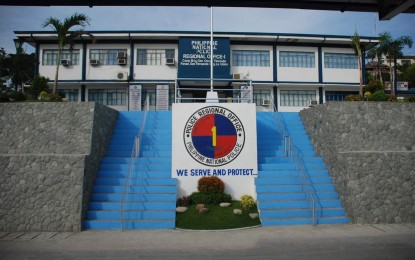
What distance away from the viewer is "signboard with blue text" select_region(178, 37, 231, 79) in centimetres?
2230

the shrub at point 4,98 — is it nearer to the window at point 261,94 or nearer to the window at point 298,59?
the window at point 261,94

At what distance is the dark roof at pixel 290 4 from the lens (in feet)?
13.7

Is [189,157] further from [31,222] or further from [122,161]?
[31,222]

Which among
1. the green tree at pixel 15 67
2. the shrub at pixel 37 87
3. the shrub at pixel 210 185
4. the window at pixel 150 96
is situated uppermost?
the green tree at pixel 15 67

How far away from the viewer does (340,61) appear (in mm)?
24188

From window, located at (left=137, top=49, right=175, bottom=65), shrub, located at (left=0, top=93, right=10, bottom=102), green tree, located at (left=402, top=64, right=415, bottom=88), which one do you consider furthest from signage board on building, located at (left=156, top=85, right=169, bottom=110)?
green tree, located at (left=402, top=64, right=415, bottom=88)

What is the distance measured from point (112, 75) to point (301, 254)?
1900cm

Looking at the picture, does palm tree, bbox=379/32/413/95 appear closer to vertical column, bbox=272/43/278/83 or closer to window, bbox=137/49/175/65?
vertical column, bbox=272/43/278/83

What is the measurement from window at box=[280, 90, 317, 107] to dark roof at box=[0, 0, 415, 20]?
64.5 ft

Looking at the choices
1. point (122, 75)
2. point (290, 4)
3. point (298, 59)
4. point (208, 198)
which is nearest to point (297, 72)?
point (298, 59)

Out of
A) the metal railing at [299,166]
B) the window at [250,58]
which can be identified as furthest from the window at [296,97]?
the metal railing at [299,166]

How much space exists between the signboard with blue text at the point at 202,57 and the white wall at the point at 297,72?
395 centimetres

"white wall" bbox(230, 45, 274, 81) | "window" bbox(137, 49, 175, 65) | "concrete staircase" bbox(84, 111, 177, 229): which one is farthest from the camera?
"white wall" bbox(230, 45, 274, 81)

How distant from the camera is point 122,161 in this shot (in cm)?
1189
